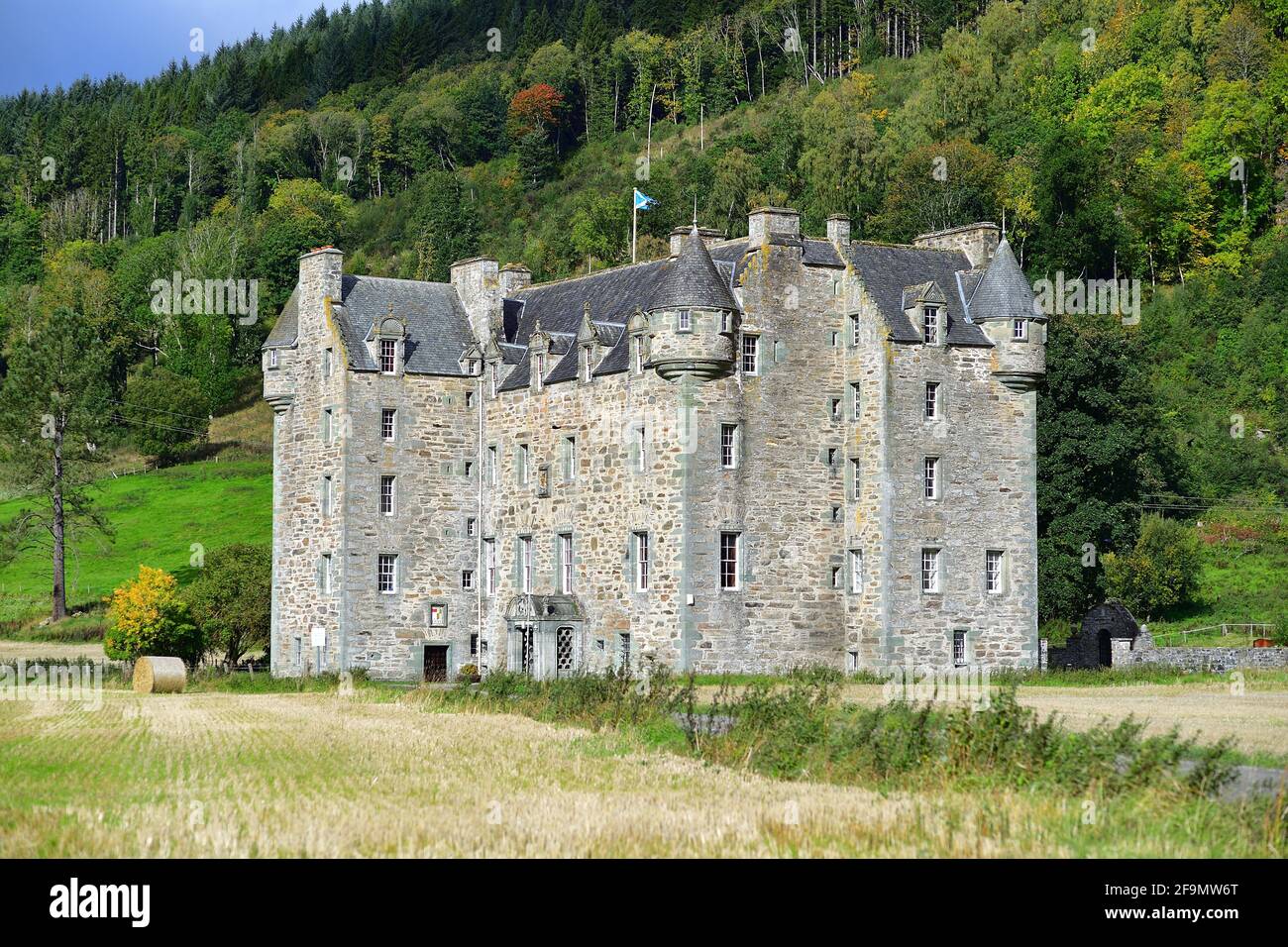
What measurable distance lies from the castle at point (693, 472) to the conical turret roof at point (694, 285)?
0.23 feet

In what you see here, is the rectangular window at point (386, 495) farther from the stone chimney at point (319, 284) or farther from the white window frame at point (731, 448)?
the white window frame at point (731, 448)

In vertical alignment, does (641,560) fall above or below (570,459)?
below

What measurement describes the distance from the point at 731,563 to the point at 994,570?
29.0 feet

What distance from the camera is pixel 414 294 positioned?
221 ft

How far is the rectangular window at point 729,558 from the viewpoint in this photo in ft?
186

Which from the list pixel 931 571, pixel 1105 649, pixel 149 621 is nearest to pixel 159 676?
pixel 149 621

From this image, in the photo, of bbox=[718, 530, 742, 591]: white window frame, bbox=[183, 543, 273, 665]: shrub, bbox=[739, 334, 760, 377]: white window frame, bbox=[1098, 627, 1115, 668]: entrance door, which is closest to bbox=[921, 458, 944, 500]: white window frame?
bbox=[739, 334, 760, 377]: white window frame

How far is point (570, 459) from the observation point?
201 feet

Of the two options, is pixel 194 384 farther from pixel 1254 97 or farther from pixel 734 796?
pixel 734 796

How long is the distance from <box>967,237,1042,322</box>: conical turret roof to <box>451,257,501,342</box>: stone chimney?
56.3 feet

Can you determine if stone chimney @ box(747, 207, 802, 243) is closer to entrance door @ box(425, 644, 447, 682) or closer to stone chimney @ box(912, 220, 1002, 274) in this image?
stone chimney @ box(912, 220, 1002, 274)

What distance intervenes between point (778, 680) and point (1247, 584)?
29.5 metres

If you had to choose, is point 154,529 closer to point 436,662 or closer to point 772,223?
point 436,662
